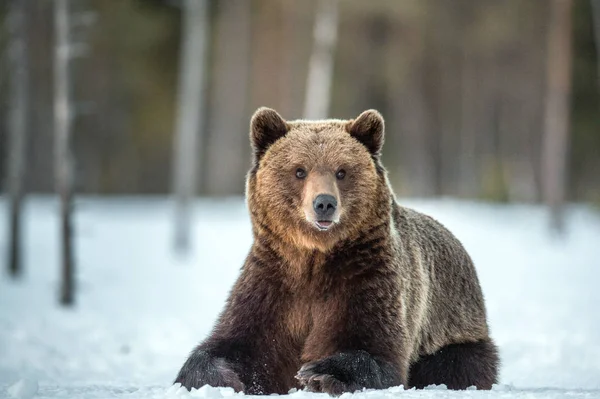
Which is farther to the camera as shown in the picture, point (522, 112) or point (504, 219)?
point (522, 112)

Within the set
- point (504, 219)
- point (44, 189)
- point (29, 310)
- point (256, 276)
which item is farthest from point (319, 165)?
point (44, 189)

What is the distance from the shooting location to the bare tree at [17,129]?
55.0ft

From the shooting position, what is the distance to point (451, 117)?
47188 millimetres

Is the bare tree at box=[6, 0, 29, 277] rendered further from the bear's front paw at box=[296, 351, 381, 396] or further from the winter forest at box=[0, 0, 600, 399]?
the bear's front paw at box=[296, 351, 381, 396]

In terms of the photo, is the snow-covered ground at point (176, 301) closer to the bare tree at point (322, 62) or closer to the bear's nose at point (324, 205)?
the bear's nose at point (324, 205)

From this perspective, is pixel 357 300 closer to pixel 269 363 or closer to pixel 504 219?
pixel 269 363

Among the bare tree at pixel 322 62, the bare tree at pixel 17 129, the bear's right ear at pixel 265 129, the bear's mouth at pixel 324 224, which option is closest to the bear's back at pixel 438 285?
the bear's mouth at pixel 324 224

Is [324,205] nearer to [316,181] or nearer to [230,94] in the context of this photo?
[316,181]

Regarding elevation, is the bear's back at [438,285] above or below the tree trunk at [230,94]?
below

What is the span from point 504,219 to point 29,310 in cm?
→ 1632

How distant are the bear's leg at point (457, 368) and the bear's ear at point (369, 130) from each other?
5.12 ft

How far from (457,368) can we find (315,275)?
137 cm

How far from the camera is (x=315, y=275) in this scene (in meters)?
5.71

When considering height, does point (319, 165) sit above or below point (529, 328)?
above
